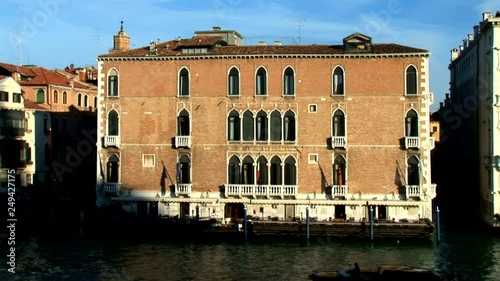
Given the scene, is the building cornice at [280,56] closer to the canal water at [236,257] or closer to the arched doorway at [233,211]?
the arched doorway at [233,211]

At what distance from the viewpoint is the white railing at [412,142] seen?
32.1 m

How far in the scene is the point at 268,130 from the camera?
33312mm

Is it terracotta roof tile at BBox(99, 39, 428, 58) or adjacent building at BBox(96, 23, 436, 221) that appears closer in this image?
adjacent building at BBox(96, 23, 436, 221)

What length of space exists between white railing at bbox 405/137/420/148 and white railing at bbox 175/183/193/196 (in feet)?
35.3

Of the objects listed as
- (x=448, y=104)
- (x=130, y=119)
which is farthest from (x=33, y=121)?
(x=448, y=104)

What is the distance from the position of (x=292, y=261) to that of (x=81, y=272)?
7.98m

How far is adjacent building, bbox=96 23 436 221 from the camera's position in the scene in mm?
32531

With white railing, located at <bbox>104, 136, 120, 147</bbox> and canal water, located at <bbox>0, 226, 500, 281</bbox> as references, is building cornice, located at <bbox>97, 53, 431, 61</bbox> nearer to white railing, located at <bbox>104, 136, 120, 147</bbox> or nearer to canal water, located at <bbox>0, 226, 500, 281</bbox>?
white railing, located at <bbox>104, 136, 120, 147</bbox>

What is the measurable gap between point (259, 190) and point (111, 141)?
7928 mm

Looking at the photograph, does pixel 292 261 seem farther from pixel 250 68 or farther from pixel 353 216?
pixel 250 68

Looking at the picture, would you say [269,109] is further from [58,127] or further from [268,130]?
[58,127]

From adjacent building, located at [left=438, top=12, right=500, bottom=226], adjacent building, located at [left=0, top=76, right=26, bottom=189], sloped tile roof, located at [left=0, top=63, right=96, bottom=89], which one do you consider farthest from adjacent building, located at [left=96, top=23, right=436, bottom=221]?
sloped tile roof, located at [left=0, top=63, right=96, bottom=89]

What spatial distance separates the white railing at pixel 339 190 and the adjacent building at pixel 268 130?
5cm

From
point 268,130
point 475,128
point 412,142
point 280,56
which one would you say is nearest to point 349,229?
point 412,142
